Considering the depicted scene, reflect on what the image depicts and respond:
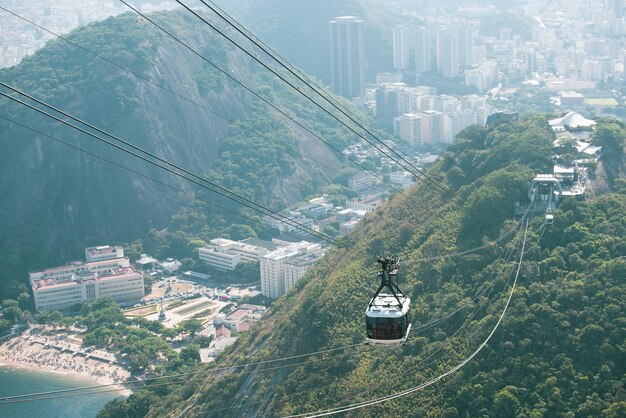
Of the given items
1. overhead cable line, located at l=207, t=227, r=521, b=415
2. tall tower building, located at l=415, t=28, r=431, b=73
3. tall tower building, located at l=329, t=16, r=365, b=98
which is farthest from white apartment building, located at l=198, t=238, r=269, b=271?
tall tower building, located at l=415, t=28, r=431, b=73

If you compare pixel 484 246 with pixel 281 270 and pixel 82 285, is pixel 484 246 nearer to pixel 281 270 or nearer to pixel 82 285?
pixel 281 270

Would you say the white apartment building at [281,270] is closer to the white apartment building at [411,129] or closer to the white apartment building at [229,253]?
the white apartment building at [229,253]

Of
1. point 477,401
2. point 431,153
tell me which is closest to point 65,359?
point 477,401

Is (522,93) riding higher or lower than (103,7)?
lower

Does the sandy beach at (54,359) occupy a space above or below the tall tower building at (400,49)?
below

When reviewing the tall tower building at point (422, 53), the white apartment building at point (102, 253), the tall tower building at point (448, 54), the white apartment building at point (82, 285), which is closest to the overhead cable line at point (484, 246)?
the white apartment building at point (82, 285)

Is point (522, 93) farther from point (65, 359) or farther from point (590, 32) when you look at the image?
point (65, 359)
